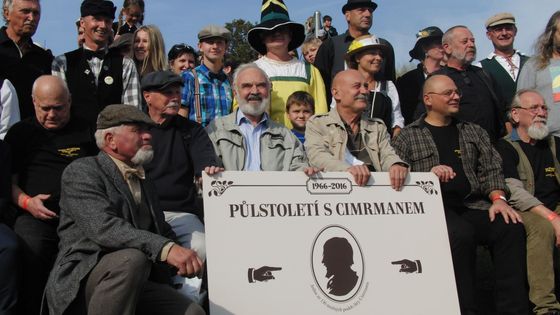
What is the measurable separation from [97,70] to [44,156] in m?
1.49

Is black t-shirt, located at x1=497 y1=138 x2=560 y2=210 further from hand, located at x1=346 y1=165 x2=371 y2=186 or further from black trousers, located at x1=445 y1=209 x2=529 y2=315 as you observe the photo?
hand, located at x1=346 y1=165 x2=371 y2=186

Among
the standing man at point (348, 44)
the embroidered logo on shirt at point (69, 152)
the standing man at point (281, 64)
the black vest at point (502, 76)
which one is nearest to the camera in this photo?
the embroidered logo on shirt at point (69, 152)

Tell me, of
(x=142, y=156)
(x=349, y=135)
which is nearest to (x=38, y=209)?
(x=142, y=156)

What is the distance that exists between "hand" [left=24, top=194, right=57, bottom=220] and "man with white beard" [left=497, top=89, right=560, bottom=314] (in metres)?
4.11

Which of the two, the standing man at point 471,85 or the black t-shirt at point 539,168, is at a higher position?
the standing man at point 471,85

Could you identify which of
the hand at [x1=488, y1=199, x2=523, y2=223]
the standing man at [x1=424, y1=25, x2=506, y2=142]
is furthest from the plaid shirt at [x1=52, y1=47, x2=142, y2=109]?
the hand at [x1=488, y1=199, x2=523, y2=223]

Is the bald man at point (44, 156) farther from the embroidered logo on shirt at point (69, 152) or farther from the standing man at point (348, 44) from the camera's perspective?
the standing man at point (348, 44)

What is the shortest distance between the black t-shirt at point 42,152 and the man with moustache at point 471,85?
4.07m

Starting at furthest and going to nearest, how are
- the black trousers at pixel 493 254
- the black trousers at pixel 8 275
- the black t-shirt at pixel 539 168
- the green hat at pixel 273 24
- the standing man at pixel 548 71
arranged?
the standing man at pixel 548 71 → the green hat at pixel 273 24 → the black t-shirt at pixel 539 168 → the black trousers at pixel 493 254 → the black trousers at pixel 8 275

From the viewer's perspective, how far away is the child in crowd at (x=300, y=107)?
672cm

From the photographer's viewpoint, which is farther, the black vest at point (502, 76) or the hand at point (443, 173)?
the black vest at point (502, 76)

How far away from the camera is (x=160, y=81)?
5.68 m

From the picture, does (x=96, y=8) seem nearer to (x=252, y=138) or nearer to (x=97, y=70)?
(x=97, y=70)

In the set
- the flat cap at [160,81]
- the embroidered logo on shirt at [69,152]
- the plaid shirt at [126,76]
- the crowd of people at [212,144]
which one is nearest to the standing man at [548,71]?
the crowd of people at [212,144]
